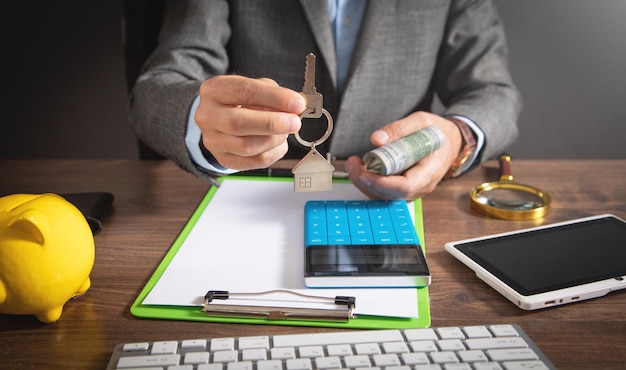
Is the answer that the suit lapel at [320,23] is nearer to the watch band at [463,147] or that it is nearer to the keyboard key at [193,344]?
the watch band at [463,147]

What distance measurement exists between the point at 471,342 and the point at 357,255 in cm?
19

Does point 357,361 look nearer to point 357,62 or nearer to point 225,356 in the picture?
point 225,356

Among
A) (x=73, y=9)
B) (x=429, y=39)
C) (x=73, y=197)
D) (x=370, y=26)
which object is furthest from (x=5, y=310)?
(x=73, y=9)

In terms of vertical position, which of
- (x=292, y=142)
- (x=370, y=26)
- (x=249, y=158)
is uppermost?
(x=370, y=26)

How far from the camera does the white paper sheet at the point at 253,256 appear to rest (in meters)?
0.65

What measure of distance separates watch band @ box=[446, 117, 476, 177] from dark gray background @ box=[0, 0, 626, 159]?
910 millimetres

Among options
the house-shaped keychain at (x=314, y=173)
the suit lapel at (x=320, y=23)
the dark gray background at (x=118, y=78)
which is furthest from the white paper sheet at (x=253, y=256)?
the dark gray background at (x=118, y=78)

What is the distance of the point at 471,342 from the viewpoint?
554 millimetres

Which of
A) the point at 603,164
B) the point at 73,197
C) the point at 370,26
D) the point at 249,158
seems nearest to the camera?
the point at 249,158

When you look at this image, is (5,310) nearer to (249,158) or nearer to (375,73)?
(249,158)

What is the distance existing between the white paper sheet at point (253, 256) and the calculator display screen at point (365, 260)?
0.02 m

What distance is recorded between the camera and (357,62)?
1.27 m

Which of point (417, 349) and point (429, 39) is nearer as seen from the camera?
point (417, 349)

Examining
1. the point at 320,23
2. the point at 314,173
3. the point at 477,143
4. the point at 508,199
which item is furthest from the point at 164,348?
the point at 320,23
